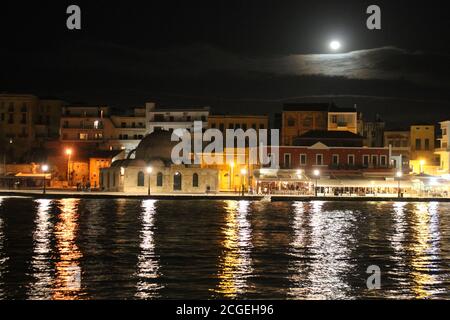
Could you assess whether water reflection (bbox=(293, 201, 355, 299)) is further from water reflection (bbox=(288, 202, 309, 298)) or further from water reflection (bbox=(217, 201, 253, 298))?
water reflection (bbox=(217, 201, 253, 298))

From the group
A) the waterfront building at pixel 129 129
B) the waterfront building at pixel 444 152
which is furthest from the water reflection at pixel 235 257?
the waterfront building at pixel 129 129

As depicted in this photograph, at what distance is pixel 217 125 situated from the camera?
10144cm

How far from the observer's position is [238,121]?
101625 mm

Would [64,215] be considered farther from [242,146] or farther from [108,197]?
[242,146]

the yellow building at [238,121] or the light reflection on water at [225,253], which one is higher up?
the yellow building at [238,121]

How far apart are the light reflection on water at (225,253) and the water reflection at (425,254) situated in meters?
0.05

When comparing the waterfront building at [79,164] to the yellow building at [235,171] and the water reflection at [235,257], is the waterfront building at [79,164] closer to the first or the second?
the yellow building at [235,171]

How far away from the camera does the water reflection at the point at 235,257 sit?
25078 millimetres

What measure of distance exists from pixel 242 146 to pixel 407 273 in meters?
61.2

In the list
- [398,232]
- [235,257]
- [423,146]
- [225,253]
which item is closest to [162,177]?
[398,232]

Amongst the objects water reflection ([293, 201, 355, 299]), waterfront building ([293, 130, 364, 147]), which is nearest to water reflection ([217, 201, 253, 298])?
water reflection ([293, 201, 355, 299])

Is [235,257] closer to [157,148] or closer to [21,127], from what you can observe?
[157,148]

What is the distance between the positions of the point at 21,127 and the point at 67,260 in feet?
268
